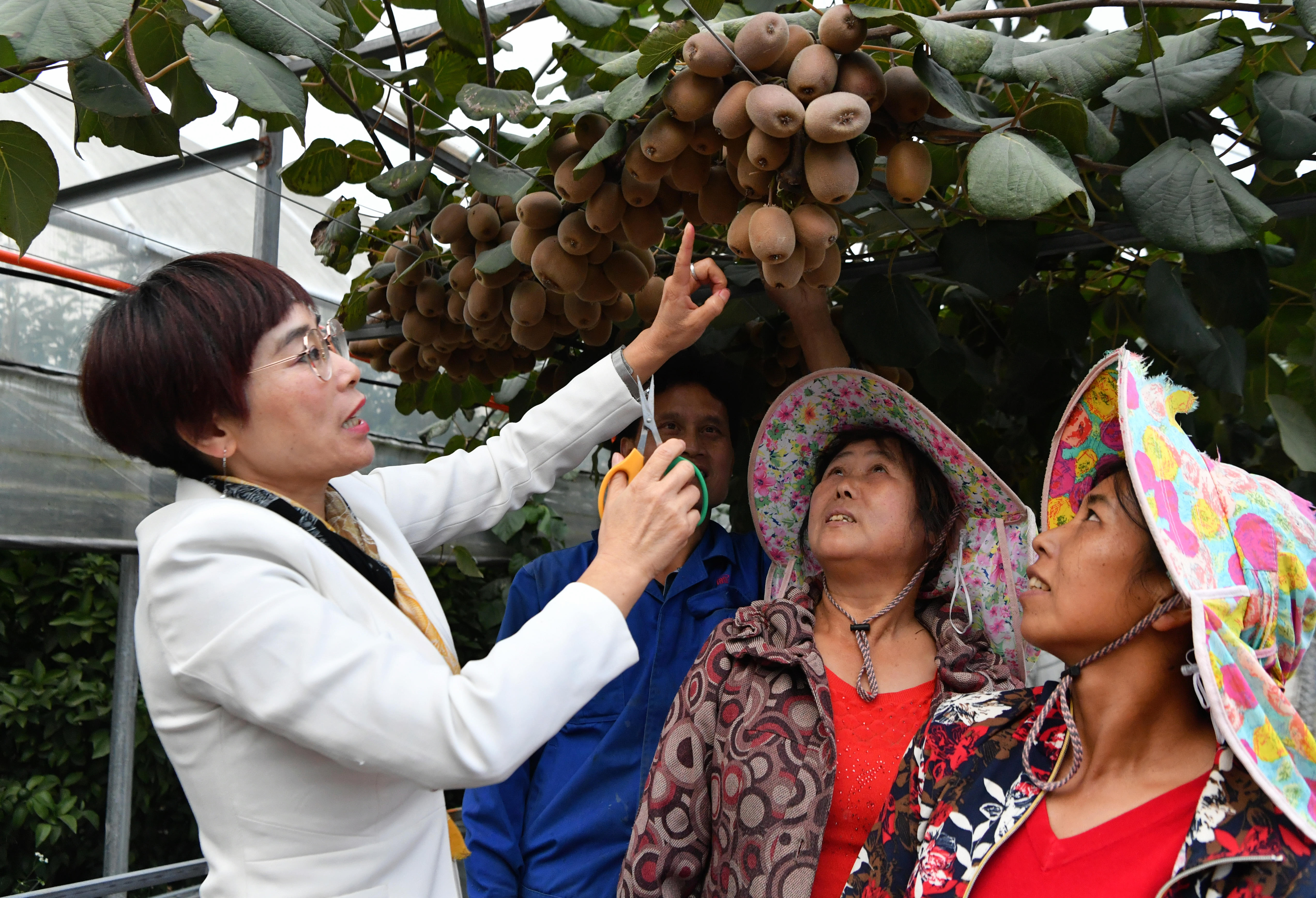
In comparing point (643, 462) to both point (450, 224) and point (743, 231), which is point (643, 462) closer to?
point (743, 231)

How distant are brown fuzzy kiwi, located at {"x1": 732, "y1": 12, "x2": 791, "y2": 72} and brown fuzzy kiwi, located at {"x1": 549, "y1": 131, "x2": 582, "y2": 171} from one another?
278mm

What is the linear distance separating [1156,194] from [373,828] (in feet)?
3.45

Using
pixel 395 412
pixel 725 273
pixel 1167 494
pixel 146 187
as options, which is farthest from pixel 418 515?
pixel 395 412

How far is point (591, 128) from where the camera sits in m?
1.21

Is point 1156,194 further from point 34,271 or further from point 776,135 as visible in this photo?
point 34,271

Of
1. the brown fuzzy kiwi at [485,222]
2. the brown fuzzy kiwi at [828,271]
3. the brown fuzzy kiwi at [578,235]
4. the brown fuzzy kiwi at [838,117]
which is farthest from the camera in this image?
the brown fuzzy kiwi at [485,222]

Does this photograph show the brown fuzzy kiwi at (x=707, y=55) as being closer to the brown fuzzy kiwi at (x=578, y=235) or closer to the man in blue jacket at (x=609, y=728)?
the brown fuzzy kiwi at (x=578, y=235)

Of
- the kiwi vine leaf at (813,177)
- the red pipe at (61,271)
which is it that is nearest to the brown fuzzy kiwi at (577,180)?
the kiwi vine leaf at (813,177)

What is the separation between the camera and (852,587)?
1451 millimetres

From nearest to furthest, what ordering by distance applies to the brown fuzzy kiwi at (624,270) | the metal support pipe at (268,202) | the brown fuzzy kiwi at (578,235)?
the brown fuzzy kiwi at (578,235) < the brown fuzzy kiwi at (624,270) < the metal support pipe at (268,202)

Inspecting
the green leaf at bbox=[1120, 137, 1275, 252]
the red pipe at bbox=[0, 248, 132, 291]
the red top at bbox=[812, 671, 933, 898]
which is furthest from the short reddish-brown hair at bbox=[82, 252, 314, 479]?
the red pipe at bbox=[0, 248, 132, 291]

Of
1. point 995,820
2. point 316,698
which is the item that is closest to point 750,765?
point 995,820

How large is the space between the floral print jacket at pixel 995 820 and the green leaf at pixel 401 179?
103 centimetres

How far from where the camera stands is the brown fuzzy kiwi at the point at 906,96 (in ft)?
3.46
